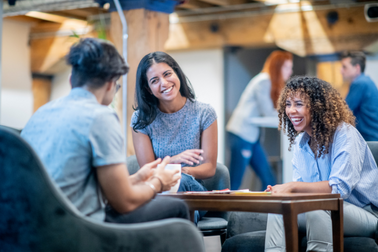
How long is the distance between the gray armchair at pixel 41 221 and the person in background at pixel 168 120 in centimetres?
114

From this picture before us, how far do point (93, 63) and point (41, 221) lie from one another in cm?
49

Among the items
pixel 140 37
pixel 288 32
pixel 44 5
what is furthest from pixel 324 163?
pixel 288 32

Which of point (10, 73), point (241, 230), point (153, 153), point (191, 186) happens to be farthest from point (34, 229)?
point (10, 73)

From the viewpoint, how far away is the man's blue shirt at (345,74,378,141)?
4383mm

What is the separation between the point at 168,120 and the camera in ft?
8.14

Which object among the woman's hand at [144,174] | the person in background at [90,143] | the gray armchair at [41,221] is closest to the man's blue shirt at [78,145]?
the person in background at [90,143]

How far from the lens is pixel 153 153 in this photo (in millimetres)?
2471

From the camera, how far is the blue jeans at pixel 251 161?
5594 mm

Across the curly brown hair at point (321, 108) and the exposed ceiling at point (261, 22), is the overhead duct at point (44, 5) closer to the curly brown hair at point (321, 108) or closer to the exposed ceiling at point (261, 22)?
Result: the exposed ceiling at point (261, 22)

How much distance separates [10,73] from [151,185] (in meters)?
7.28

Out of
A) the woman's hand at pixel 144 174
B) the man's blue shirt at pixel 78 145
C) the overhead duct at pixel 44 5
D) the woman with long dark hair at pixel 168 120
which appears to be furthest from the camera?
the overhead duct at pixel 44 5

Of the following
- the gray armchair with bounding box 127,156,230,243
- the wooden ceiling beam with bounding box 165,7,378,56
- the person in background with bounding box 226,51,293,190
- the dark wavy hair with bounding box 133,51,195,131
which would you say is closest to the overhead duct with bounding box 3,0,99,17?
the wooden ceiling beam with bounding box 165,7,378,56

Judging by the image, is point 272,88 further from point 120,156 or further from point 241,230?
point 120,156

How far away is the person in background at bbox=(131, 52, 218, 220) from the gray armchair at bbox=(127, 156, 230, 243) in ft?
0.36
